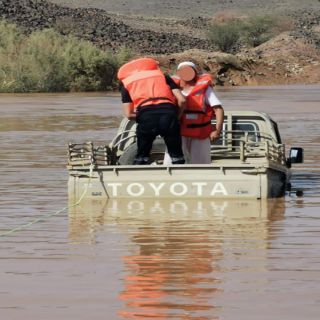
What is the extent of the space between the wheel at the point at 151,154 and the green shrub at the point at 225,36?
295 feet

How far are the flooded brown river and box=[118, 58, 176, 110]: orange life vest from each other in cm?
110

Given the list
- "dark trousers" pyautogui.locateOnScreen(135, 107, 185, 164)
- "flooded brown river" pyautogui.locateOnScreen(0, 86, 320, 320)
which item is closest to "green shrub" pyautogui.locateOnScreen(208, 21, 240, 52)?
"flooded brown river" pyautogui.locateOnScreen(0, 86, 320, 320)

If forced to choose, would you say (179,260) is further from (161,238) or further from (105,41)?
(105,41)

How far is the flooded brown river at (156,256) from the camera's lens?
8344mm

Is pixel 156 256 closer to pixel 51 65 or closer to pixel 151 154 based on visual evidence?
pixel 151 154

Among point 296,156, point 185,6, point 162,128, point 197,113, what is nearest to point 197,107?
point 197,113

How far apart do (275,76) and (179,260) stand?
71877mm

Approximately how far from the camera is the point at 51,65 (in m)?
67.2

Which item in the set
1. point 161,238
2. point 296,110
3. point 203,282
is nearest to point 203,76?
point 161,238

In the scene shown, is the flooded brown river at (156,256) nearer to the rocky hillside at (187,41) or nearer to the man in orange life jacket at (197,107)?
the man in orange life jacket at (197,107)

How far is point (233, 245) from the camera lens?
11.1 meters

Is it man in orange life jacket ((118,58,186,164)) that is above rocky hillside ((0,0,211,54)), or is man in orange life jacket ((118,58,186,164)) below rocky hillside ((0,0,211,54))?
below

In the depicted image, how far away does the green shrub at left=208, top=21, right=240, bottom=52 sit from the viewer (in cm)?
10700

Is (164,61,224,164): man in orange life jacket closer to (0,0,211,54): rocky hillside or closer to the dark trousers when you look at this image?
the dark trousers
